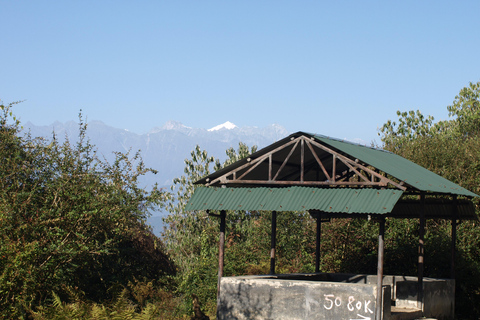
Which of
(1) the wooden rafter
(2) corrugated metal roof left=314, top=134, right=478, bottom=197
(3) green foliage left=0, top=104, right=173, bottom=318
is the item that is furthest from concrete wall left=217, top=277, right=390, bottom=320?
(3) green foliage left=0, top=104, right=173, bottom=318

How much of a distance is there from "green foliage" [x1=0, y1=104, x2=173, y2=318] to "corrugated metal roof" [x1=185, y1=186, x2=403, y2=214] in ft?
11.7

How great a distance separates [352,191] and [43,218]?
8779 mm

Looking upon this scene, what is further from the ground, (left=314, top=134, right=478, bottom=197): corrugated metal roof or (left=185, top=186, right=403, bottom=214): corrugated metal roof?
(left=314, top=134, right=478, bottom=197): corrugated metal roof

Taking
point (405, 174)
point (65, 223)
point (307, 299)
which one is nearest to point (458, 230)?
point (405, 174)

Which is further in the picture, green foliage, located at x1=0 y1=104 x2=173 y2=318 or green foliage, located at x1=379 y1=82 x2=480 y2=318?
green foliage, located at x1=379 y1=82 x2=480 y2=318

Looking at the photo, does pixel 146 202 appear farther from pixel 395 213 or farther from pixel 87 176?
pixel 395 213

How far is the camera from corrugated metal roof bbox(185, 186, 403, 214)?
15234mm

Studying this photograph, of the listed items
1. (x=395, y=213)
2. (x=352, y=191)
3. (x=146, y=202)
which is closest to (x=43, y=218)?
(x=146, y=202)

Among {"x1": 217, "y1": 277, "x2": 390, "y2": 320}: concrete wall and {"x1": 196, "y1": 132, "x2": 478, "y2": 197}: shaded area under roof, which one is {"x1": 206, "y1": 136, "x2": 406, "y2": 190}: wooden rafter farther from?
{"x1": 217, "y1": 277, "x2": 390, "y2": 320}: concrete wall

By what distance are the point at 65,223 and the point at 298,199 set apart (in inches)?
269

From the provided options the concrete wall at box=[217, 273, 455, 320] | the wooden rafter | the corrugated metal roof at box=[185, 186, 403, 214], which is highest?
the wooden rafter

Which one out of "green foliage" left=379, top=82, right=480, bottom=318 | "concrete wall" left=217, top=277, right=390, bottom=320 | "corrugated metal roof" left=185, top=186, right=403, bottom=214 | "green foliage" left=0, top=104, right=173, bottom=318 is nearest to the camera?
"concrete wall" left=217, top=277, right=390, bottom=320

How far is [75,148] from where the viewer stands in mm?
22891

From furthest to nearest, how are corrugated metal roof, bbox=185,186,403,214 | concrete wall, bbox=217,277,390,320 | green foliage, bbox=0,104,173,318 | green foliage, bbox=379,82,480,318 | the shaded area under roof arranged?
green foliage, bbox=379,82,480,318 → the shaded area under roof → green foliage, bbox=0,104,173,318 → corrugated metal roof, bbox=185,186,403,214 → concrete wall, bbox=217,277,390,320
